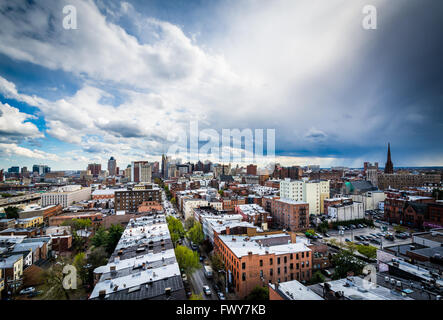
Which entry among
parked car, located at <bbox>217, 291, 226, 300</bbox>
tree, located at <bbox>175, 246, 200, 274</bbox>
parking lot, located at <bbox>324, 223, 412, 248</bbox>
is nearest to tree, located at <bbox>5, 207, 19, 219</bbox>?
tree, located at <bbox>175, 246, 200, 274</bbox>

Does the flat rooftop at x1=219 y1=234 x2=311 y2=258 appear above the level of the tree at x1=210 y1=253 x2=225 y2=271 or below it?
above

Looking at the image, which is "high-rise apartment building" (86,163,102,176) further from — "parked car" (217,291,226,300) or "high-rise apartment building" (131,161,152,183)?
"parked car" (217,291,226,300)

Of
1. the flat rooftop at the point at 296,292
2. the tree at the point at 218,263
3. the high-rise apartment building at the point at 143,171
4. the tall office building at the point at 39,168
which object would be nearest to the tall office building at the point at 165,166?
the high-rise apartment building at the point at 143,171

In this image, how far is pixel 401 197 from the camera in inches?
653

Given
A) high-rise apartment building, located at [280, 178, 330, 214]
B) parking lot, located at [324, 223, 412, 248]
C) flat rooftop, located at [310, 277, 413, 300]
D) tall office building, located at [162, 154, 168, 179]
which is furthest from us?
tall office building, located at [162, 154, 168, 179]

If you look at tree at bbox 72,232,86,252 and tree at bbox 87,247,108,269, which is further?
tree at bbox 72,232,86,252

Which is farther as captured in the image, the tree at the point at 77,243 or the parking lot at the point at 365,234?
the parking lot at the point at 365,234

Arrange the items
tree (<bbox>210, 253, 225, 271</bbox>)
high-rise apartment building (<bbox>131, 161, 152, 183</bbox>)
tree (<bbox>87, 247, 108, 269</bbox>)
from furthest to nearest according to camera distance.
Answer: high-rise apartment building (<bbox>131, 161, 152, 183</bbox>), tree (<bbox>210, 253, 225, 271</bbox>), tree (<bbox>87, 247, 108, 269</bbox>)

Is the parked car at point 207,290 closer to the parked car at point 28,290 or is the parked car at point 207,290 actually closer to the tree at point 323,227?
the parked car at point 28,290

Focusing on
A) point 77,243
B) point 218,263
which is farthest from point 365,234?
point 77,243

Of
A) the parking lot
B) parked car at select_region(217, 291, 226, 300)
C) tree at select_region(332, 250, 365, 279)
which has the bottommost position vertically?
the parking lot
